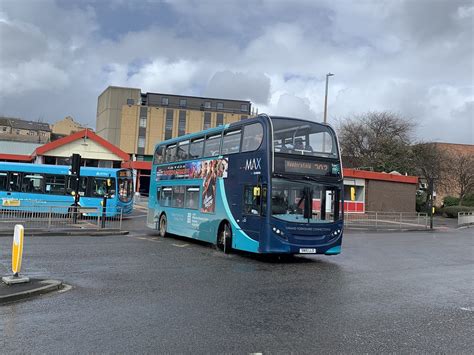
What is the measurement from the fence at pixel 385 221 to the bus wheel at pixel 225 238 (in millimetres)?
18009

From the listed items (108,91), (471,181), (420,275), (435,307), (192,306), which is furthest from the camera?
(108,91)

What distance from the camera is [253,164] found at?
501 inches

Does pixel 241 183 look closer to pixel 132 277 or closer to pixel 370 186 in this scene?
pixel 132 277

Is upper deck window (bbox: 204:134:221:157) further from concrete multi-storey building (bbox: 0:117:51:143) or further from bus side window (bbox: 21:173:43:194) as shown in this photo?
concrete multi-storey building (bbox: 0:117:51:143)

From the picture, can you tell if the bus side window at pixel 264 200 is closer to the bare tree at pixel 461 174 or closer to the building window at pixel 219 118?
the bare tree at pixel 461 174

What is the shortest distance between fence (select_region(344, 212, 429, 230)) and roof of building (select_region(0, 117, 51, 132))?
8367cm

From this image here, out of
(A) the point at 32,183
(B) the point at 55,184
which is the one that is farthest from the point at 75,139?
(B) the point at 55,184

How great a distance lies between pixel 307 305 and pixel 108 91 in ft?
283

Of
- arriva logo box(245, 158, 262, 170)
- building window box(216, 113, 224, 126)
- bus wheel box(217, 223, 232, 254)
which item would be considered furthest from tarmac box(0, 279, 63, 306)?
building window box(216, 113, 224, 126)

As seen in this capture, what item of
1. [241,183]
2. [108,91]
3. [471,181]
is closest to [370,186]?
[471,181]

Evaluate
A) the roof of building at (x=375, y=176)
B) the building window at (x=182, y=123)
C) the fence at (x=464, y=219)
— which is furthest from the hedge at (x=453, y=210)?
the building window at (x=182, y=123)

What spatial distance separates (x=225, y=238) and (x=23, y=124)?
10037 cm

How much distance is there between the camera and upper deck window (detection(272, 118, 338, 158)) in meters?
12.4

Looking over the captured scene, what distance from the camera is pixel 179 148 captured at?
701 inches
